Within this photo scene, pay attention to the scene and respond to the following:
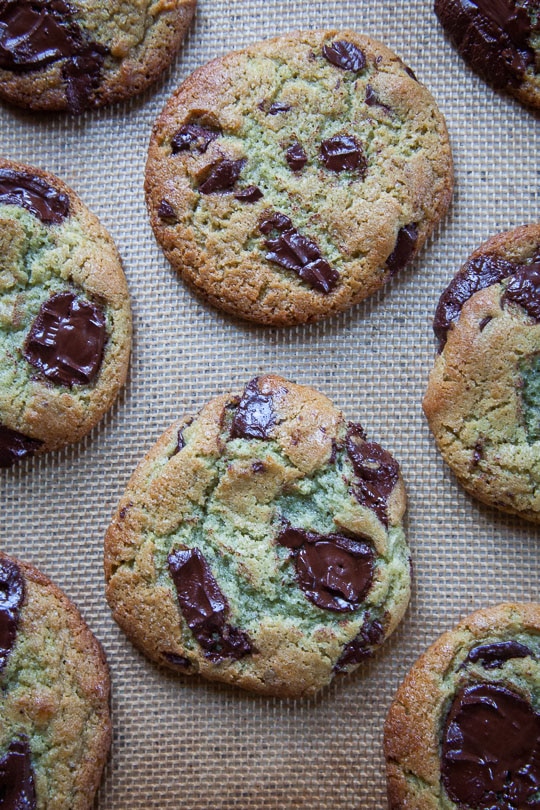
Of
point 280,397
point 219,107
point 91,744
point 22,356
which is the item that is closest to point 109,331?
point 22,356

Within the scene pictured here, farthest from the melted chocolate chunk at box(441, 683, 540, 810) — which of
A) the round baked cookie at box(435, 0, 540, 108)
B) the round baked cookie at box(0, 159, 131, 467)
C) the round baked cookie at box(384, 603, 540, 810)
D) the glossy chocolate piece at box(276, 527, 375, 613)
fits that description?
the round baked cookie at box(435, 0, 540, 108)

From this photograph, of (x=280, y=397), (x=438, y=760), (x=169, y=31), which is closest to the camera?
(x=438, y=760)

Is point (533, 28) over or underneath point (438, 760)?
over

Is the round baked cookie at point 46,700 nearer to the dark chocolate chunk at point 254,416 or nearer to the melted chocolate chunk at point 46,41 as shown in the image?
the dark chocolate chunk at point 254,416

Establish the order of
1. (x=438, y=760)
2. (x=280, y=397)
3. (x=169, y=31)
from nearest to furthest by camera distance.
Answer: (x=438, y=760)
(x=280, y=397)
(x=169, y=31)

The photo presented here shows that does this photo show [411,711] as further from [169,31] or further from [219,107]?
[169,31]

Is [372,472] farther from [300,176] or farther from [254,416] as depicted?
[300,176]

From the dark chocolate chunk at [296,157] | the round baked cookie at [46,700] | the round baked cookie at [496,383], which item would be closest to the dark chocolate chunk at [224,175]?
the dark chocolate chunk at [296,157]

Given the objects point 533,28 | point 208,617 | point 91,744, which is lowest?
point 91,744
